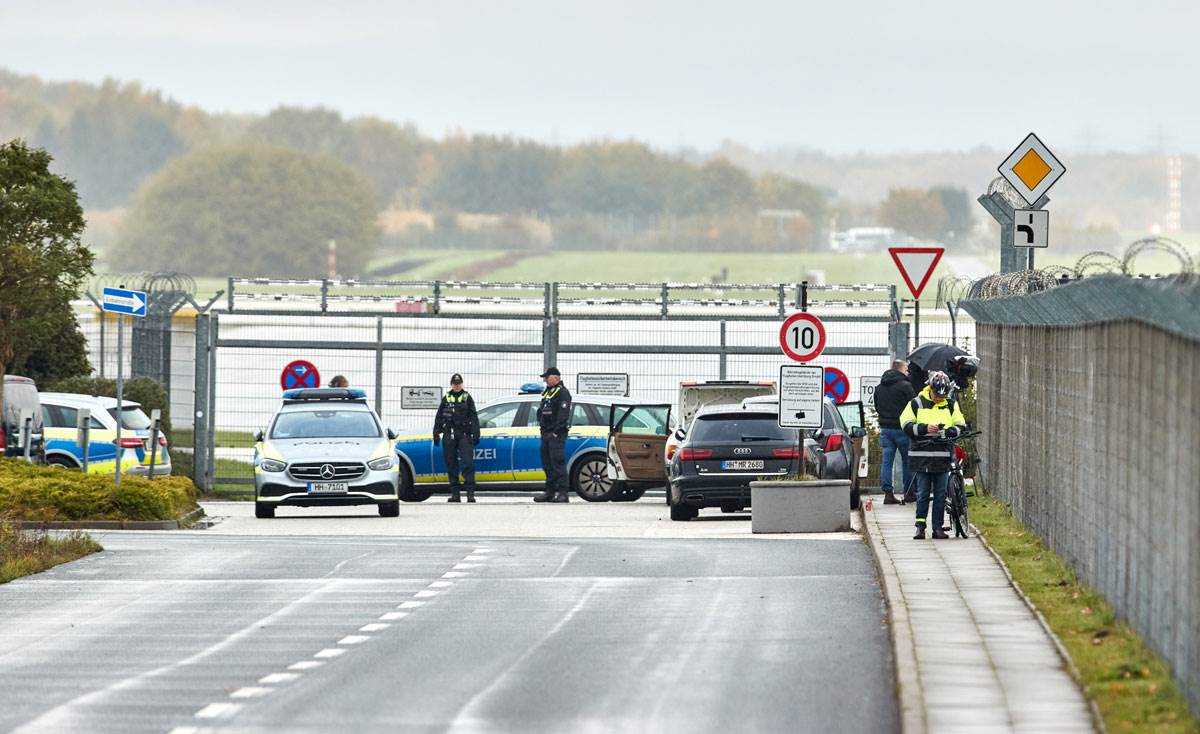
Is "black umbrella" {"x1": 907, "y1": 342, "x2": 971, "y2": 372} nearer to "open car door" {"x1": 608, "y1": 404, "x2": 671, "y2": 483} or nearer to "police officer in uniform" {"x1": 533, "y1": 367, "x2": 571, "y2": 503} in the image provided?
"open car door" {"x1": 608, "y1": 404, "x2": 671, "y2": 483}

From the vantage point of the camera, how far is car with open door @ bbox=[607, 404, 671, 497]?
30.6 metres

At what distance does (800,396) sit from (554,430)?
6.25 meters

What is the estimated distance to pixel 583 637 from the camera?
1495cm

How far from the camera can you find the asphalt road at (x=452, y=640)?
460 inches

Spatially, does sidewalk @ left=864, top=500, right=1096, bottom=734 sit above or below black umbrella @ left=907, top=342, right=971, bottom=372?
below

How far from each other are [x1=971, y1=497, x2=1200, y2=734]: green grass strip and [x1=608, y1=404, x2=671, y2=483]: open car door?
35.2 feet

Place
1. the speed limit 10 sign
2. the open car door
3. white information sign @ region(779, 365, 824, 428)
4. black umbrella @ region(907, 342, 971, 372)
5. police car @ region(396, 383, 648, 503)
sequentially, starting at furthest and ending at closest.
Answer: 1. police car @ region(396, 383, 648, 503)
2. the open car door
3. black umbrella @ region(907, 342, 971, 372)
4. the speed limit 10 sign
5. white information sign @ region(779, 365, 824, 428)

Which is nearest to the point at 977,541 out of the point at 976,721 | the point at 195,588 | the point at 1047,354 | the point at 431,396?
the point at 1047,354

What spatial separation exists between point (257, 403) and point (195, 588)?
18.5 m

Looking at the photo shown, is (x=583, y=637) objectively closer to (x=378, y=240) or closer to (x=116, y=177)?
(x=378, y=240)

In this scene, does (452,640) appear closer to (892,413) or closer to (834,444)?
(834,444)

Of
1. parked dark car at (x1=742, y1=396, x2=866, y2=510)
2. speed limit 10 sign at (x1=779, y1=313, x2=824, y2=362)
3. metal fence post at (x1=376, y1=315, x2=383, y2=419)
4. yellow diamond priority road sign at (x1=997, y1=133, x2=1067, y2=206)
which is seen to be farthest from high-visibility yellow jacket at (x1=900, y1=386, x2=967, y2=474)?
metal fence post at (x1=376, y1=315, x2=383, y2=419)

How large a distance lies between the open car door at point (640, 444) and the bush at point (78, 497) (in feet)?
20.9

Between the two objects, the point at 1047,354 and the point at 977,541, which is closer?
the point at 1047,354
